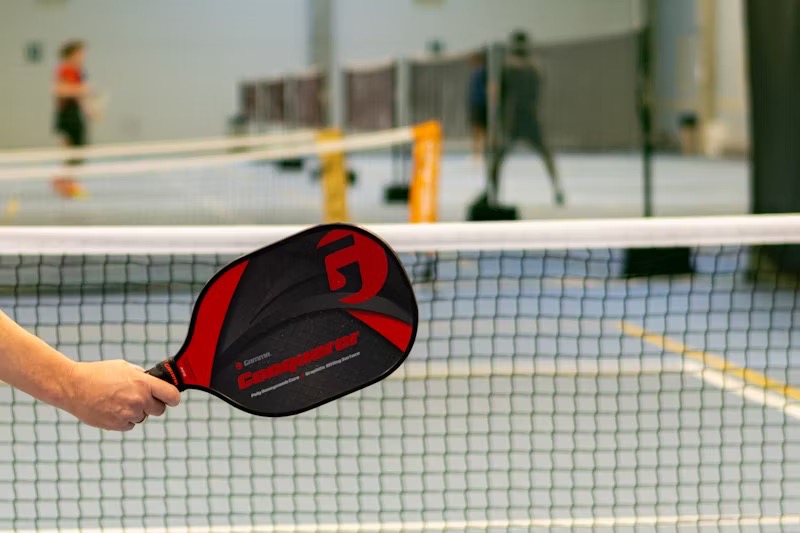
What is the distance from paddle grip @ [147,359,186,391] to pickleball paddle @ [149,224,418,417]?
2.8 inches

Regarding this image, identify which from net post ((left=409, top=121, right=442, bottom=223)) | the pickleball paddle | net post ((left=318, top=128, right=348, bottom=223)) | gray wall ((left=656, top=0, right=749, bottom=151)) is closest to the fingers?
the pickleball paddle

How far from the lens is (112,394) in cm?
143

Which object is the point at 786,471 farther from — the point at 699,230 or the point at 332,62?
the point at 332,62

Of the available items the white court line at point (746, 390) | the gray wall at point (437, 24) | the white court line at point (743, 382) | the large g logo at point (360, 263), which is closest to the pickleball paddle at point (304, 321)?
the large g logo at point (360, 263)

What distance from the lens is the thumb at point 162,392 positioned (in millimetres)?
1455

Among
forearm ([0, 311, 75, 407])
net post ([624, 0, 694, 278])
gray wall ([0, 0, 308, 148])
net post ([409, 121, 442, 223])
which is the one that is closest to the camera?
forearm ([0, 311, 75, 407])

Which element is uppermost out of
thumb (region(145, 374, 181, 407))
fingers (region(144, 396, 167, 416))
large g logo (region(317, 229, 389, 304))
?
large g logo (region(317, 229, 389, 304))

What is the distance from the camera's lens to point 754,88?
23.5 ft

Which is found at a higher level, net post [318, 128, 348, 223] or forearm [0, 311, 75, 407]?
forearm [0, 311, 75, 407]

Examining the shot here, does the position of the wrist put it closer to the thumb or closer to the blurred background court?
the thumb

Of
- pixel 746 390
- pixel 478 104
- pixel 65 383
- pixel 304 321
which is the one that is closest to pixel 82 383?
pixel 65 383

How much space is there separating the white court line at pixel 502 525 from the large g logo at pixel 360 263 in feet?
5.51

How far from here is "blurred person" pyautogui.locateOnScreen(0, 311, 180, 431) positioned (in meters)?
1.43

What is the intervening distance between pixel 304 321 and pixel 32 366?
1.22 feet
